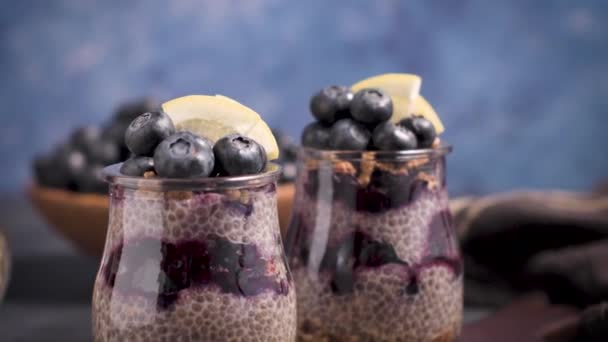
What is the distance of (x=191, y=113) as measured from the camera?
0.94m

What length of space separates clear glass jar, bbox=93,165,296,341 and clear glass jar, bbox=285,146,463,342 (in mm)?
A: 216

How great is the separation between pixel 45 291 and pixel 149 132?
950mm

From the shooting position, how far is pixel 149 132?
2.91 ft

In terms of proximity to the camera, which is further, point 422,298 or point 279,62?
point 279,62

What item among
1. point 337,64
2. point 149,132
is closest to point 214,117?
point 149,132

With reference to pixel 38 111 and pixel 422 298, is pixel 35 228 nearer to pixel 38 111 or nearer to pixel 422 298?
pixel 38 111

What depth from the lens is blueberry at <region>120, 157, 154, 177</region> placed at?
0.88 m

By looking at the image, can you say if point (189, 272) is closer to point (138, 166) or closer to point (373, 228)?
point (138, 166)

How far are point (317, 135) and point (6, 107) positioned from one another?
2452 millimetres

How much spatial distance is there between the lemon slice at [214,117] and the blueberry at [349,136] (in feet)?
0.58

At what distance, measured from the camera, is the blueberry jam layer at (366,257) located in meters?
1.08

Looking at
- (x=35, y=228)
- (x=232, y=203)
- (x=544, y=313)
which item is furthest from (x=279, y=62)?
(x=232, y=203)

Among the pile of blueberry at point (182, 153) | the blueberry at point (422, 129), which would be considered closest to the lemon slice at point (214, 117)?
the pile of blueberry at point (182, 153)

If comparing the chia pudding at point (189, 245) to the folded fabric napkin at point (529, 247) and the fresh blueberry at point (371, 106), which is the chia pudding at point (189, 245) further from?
the folded fabric napkin at point (529, 247)
